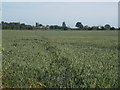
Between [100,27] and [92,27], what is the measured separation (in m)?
3.34

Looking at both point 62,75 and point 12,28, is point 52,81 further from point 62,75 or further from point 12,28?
point 12,28

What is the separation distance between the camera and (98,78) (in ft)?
24.0

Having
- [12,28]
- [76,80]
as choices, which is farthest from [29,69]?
[12,28]

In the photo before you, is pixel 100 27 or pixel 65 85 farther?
pixel 100 27

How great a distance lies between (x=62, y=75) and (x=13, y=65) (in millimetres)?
2672

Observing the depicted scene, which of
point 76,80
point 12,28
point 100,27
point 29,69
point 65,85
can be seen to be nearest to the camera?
point 65,85

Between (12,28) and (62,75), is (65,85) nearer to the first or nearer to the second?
(62,75)

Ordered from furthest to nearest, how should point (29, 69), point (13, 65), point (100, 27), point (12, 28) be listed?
point (100, 27), point (12, 28), point (13, 65), point (29, 69)

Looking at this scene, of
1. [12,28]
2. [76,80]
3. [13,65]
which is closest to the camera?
[76,80]

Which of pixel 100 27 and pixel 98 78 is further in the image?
pixel 100 27

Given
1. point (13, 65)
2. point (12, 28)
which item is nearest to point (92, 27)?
point (12, 28)

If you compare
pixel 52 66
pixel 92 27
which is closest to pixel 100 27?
pixel 92 27

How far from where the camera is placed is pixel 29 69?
8664 millimetres

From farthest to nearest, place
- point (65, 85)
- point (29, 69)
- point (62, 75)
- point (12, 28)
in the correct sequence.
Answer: point (12, 28), point (29, 69), point (62, 75), point (65, 85)
